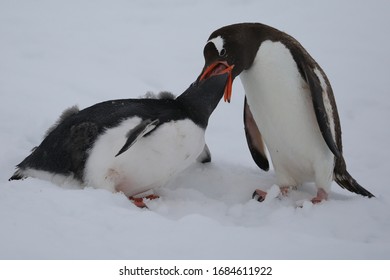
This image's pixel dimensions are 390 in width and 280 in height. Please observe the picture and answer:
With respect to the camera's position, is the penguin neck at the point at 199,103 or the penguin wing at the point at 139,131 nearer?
the penguin wing at the point at 139,131

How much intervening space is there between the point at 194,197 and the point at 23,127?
1.29 metres

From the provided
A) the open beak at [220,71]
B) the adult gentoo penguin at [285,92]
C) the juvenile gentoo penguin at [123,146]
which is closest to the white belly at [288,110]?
the adult gentoo penguin at [285,92]

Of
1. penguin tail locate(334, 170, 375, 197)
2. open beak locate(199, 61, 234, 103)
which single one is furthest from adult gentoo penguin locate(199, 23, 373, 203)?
penguin tail locate(334, 170, 375, 197)

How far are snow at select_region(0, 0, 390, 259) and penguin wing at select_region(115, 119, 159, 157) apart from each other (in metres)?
0.22

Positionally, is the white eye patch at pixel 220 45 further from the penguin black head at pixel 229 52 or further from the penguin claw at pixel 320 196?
the penguin claw at pixel 320 196

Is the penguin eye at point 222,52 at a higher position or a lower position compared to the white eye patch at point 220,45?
lower

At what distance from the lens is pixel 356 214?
2.64m

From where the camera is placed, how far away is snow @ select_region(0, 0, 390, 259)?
6.18 ft

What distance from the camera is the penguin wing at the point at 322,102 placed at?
109 inches

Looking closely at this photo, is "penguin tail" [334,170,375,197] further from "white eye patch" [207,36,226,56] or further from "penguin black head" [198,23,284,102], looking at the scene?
"white eye patch" [207,36,226,56]

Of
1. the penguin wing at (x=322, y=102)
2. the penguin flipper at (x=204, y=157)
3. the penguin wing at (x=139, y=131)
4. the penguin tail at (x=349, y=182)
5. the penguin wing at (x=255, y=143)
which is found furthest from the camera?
the penguin wing at (x=255, y=143)

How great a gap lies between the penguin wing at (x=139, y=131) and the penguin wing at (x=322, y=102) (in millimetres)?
803
